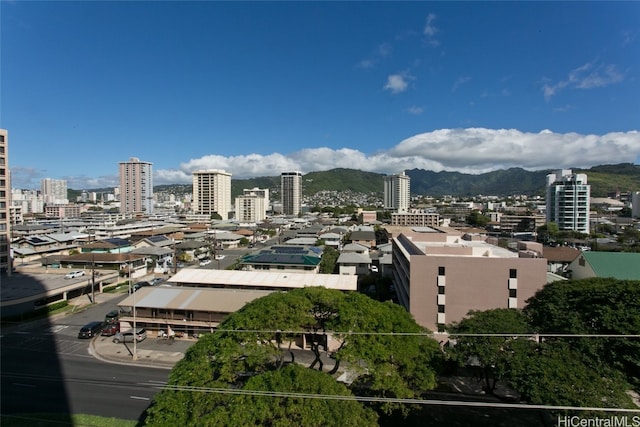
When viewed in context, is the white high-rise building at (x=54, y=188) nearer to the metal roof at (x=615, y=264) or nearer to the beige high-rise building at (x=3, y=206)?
the beige high-rise building at (x=3, y=206)

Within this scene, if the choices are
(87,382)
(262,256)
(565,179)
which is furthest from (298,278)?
(565,179)

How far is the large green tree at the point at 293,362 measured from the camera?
21.6 ft

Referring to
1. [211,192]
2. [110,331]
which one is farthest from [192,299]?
[211,192]

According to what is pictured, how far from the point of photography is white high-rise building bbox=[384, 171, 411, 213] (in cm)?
11850

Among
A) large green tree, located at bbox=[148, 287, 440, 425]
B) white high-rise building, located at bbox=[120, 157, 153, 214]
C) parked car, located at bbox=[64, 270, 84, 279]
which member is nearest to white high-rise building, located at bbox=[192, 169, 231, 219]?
white high-rise building, located at bbox=[120, 157, 153, 214]

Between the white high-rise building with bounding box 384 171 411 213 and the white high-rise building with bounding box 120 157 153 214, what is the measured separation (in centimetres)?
7872

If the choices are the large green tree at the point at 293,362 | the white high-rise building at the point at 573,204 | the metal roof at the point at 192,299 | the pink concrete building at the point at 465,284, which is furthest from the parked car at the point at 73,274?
the white high-rise building at the point at 573,204

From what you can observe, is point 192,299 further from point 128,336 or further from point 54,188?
→ point 54,188

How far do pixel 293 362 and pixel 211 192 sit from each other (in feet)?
279

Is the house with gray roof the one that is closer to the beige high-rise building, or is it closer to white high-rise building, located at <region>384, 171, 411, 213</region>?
the beige high-rise building

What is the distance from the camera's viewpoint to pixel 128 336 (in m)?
15.4

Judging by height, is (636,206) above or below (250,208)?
above

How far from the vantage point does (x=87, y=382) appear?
37.7 ft

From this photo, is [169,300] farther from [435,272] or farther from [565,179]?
[565,179]
